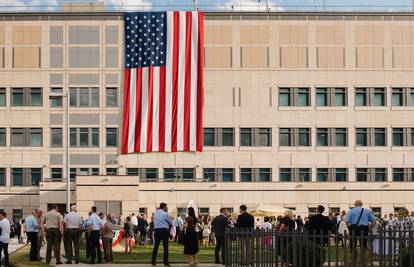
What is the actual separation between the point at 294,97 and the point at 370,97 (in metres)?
5.87

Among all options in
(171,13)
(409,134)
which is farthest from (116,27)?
(409,134)

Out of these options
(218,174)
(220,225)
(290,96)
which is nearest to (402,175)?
(290,96)

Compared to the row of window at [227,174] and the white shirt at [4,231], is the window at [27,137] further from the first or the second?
the white shirt at [4,231]

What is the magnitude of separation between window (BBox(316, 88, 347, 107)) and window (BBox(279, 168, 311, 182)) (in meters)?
5.28

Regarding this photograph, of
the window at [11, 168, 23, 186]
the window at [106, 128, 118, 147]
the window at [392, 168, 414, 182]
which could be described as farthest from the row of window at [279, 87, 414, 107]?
the window at [11, 168, 23, 186]

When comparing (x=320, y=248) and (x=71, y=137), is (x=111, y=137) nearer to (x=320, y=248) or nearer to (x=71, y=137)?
(x=71, y=137)

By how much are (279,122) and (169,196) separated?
10.2 meters

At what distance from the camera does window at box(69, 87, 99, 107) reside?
8170 centimetres

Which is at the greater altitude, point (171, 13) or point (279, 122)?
point (171, 13)

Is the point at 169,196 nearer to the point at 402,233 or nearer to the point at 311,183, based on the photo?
the point at 311,183

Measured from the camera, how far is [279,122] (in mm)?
81875

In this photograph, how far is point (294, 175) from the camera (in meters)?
81.6

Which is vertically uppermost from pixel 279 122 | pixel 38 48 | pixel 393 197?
pixel 38 48

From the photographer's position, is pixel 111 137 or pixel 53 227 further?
pixel 111 137
